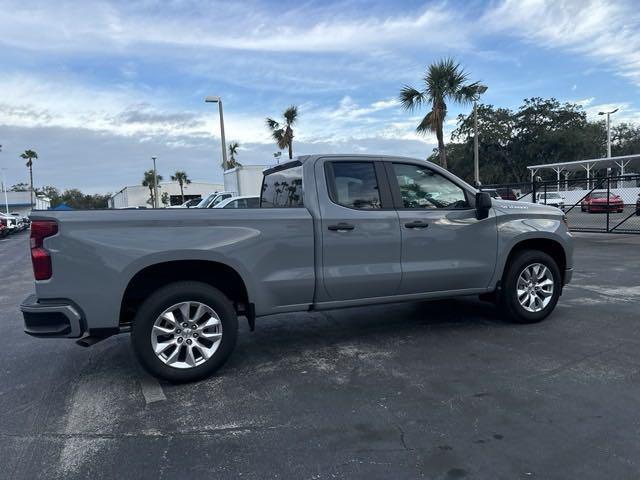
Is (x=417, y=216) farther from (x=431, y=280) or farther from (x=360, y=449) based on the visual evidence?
(x=360, y=449)

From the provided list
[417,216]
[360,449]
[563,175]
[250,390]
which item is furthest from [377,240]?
[563,175]

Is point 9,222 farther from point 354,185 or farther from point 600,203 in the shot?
point 600,203

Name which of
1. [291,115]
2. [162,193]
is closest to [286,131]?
[291,115]

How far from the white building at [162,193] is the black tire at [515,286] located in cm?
7084

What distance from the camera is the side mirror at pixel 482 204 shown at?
16.8ft

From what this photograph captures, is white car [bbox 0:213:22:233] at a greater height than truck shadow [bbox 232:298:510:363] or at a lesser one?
greater

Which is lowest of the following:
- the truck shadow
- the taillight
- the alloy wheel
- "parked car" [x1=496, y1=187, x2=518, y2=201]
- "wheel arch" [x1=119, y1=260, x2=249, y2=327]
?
the truck shadow

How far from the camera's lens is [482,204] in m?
5.14

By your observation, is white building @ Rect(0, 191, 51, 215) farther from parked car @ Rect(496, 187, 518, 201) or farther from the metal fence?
the metal fence

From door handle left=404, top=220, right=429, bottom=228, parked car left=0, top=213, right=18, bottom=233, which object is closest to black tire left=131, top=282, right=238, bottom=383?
door handle left=404, top=220, right=429, bottom=228

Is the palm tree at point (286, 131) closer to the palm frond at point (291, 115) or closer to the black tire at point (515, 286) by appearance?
the palm frond at point (291, 115)

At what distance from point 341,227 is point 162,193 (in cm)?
7473

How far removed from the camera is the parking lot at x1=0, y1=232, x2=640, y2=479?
9.78ft

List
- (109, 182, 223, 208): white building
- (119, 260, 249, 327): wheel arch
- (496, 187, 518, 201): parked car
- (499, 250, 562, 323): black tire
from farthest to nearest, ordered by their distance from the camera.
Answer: (109, 182, 223, 208): white building, (496, 187, 518, 201): parked car, (499, 250, 562, 323): black tire, (119, 260, 249, 327): wheel arch
